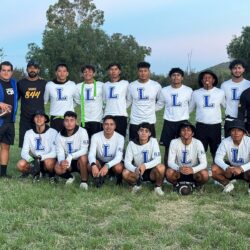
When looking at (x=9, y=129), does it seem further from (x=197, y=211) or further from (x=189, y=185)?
(x=197, y=211)

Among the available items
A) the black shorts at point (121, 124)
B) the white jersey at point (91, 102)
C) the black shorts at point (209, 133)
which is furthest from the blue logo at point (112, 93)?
the black shorts at point (209, 133)

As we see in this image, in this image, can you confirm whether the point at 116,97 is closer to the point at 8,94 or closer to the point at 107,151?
the point at 107,151

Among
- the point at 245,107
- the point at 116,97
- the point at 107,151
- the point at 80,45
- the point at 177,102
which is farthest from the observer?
the point at 80,45

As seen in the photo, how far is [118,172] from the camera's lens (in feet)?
26.4

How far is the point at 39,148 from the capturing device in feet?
28.4

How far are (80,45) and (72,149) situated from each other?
41.1 m

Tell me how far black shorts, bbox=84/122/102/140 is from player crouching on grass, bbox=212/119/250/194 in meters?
2.40

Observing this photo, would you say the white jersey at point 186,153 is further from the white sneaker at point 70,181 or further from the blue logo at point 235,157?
the white sneaker at point 70,181

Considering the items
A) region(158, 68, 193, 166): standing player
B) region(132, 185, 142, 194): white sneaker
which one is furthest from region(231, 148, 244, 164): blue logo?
region(132, 185, 142, 194): white sneaker

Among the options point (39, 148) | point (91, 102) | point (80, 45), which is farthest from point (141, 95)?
point (80, 45)

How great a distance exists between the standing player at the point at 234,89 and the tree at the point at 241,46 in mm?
33462

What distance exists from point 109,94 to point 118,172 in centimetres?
158

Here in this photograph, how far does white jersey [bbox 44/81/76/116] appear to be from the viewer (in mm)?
9016

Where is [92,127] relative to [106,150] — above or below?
above
